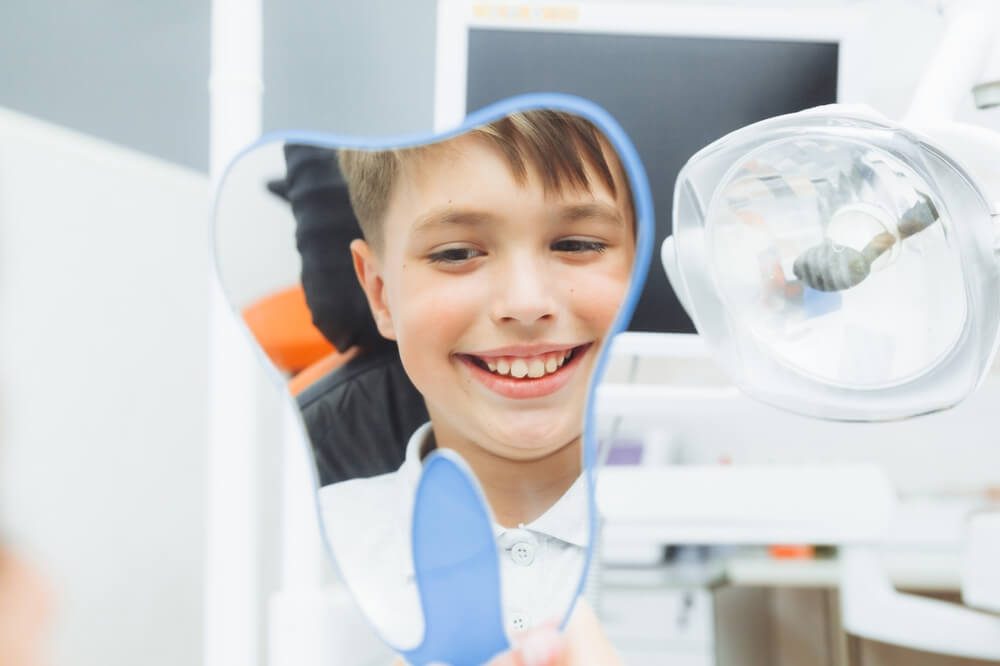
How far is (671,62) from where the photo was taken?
53cm

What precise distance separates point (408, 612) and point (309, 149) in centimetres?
17

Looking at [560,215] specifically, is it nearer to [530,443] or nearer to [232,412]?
[530,443]

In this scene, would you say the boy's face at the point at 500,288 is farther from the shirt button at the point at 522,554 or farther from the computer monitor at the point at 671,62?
the computer monitor at the point at 671,62

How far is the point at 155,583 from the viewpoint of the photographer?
0.72 meters

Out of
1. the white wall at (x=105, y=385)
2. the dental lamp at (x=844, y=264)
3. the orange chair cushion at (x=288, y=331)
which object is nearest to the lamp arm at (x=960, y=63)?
the dental lamp at (x=844, y=264)

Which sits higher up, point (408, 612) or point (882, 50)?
point (882, 50)

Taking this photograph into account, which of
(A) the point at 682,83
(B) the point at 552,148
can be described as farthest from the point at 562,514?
(A) the point at 682,83

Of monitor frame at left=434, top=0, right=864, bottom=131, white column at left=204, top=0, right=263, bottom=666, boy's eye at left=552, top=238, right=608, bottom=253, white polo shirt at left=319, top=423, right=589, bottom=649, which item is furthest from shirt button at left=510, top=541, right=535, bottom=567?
monitor frame at left=434, top=0, right=864, bottom=131

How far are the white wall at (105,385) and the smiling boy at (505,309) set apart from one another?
37cm

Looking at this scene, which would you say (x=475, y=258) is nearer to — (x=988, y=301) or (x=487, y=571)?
(x=487, y=571)

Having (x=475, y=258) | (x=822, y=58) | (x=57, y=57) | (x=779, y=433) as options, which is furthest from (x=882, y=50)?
(x=779, y=433)

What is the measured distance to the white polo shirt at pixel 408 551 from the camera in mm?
276

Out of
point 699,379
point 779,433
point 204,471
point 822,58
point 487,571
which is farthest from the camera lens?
point 779,433

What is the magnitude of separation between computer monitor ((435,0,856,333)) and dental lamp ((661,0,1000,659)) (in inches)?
7.0
